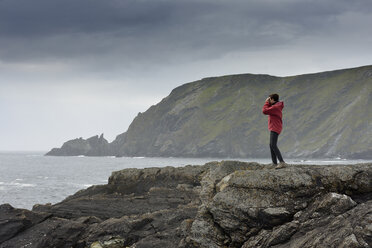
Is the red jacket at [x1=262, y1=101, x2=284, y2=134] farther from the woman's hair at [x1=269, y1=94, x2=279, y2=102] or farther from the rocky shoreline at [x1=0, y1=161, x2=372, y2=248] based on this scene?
the rocky shoreline at [x1=0, y1=161, x2=372, y2=248]

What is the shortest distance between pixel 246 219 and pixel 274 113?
16.2 ft

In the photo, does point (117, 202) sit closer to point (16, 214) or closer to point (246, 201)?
point (16, 214)

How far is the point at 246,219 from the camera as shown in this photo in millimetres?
11477

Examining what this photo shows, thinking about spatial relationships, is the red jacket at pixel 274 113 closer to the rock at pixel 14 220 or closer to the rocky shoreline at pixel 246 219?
the rocky shoreline at pixel 246 219

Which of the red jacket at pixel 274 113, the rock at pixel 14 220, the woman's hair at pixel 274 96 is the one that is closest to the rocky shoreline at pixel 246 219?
the rock at pixel 14 220

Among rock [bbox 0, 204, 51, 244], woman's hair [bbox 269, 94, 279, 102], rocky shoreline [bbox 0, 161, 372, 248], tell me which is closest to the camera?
rocky shoreline [bbox 0, 161, 372, 248]

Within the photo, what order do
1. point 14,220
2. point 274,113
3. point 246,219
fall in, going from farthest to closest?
point 14,220 < point 274,113 < point 246,219

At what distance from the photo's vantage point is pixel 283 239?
34.6 ft

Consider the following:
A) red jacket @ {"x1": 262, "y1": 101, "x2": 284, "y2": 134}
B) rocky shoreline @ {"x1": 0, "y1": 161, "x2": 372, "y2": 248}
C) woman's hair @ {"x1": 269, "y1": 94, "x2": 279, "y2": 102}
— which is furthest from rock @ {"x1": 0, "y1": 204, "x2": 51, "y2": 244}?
woman's hair @ {"x1": 269, "y1": 94, "x2": 279, "y2": 102}

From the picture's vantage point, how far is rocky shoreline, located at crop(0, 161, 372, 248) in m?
10.2

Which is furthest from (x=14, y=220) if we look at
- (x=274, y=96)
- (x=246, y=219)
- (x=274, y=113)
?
(x=274, y=96)

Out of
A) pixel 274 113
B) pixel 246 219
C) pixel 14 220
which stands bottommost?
pixel 14 220

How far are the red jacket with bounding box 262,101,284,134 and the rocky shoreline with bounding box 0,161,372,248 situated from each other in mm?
1838

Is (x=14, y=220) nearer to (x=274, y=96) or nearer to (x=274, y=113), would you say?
(x=274, y=113)
